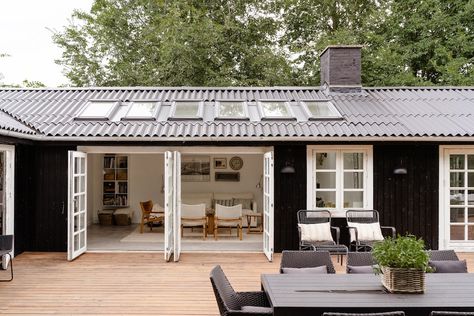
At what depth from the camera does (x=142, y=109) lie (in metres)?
9.76

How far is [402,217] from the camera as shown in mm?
8766

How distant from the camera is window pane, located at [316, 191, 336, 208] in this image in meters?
8.78

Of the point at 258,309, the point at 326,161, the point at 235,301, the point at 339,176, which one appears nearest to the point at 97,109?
the point at 326,161

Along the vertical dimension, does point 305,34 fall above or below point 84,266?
above

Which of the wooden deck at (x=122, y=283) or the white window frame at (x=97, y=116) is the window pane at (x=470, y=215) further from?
the white window frame at (x=97, y=116)

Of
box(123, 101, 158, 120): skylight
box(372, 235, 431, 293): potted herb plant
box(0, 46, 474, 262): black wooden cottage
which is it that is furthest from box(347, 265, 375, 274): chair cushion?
box(123, 101, 158, 120): skylight

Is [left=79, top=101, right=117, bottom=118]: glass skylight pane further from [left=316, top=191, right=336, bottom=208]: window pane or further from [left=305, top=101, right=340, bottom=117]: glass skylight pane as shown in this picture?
[left=316, top=191, right=336, bottom=208]: window pane

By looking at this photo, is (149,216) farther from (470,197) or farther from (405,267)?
(405,267)

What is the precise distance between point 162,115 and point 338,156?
367 cm

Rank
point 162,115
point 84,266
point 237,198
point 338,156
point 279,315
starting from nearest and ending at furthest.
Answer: point 279,315
point 84,266
point 338,156
point 162,115
point 237,198

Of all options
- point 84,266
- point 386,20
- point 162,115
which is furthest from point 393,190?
point 386,20

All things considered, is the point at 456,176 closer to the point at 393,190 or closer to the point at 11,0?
the point at 393,190

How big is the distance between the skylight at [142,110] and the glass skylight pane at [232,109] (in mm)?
1395

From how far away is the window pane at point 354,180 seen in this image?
346 inches
